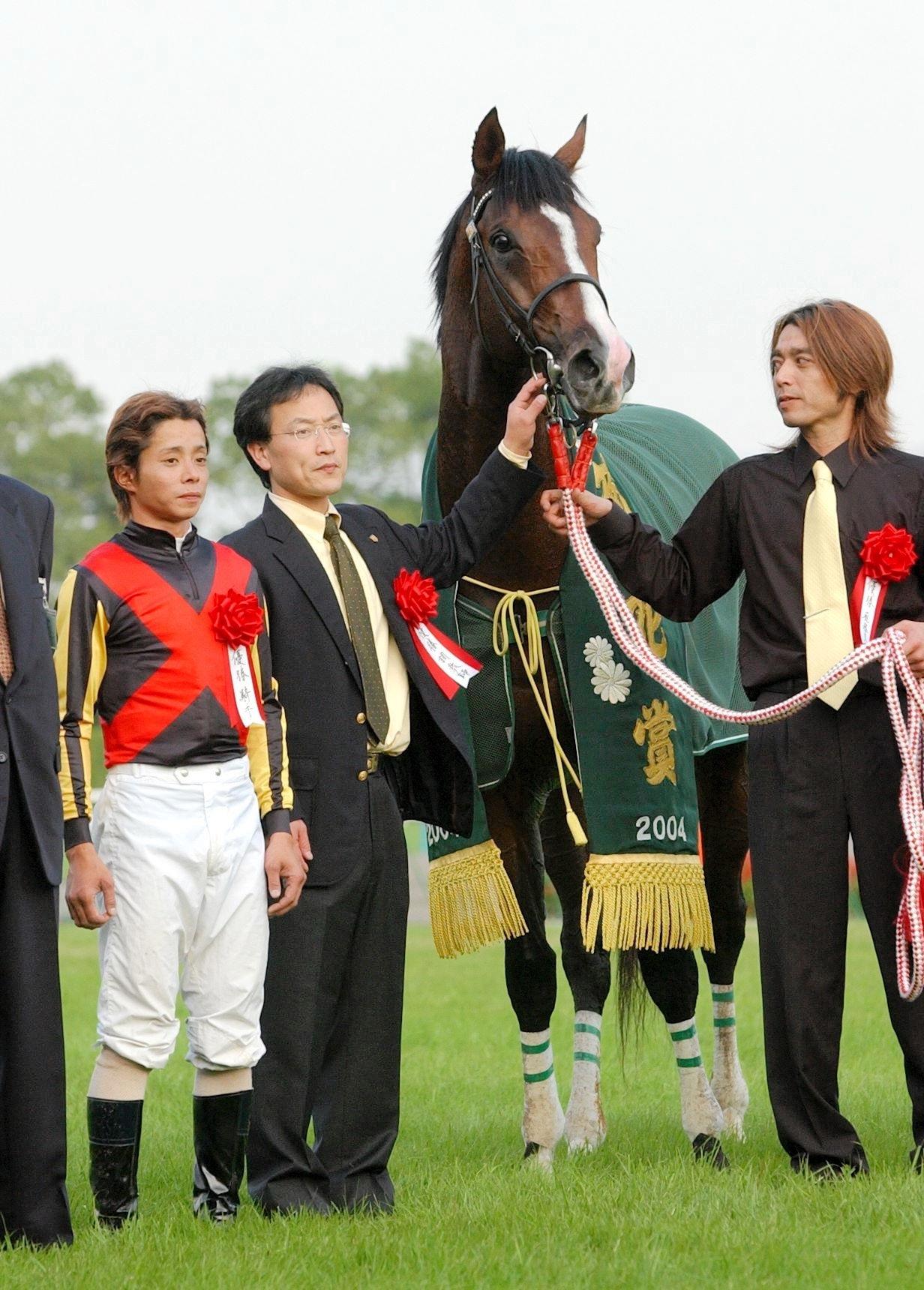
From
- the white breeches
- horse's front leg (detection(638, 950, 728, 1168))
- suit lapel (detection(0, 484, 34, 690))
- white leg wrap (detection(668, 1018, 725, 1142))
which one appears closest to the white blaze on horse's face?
the white breeches

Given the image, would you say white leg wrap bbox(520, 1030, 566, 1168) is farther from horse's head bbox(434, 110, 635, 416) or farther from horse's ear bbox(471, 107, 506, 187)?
horse's ear bbox(471, 107, 506, 187)

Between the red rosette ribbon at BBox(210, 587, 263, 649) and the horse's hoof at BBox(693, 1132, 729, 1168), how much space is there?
2042 mm

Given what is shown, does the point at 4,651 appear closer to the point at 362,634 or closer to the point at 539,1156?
the point at 362,634

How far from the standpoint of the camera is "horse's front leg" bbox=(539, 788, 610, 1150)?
17.0ft

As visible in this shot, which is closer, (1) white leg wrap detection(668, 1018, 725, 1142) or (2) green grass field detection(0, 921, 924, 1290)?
(2) green grass field detection(0, 921, 924, 1290)

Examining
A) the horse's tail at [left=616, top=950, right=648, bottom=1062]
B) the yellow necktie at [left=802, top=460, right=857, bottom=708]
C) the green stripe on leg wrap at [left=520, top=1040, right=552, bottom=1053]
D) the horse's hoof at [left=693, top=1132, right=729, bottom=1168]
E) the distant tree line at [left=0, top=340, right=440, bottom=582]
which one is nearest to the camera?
the yellow necktie at [left=802, top=460, right=857, bottom=708]

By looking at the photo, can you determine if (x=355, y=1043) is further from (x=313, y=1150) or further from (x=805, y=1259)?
(x=805, y=1259)

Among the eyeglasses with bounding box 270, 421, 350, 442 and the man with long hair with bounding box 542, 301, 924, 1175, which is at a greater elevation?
the eyeglasses with bounding box 270, 421, 350, 442

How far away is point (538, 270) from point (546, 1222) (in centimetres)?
238

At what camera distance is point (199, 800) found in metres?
3.79

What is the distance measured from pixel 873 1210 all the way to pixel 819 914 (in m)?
0.78

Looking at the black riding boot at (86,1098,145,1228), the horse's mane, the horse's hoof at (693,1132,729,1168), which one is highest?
the horse's mane

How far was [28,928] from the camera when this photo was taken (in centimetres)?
366

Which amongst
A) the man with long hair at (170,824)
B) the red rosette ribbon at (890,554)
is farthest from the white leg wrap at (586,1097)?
the red rosette ribbon at (890,554)
